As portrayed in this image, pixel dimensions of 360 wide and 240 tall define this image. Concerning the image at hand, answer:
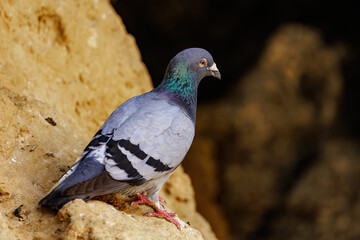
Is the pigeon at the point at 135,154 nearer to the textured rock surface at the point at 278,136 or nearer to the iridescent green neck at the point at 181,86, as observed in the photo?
the iridescent green neck at the point at 181,86

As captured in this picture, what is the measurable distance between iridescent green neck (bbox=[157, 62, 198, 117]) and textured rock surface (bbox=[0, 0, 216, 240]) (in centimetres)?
82

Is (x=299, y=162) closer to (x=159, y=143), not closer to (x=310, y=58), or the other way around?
(x=310, y=58)

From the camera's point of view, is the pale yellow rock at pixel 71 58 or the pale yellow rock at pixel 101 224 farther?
the pale yellow rock at pixel 71 58

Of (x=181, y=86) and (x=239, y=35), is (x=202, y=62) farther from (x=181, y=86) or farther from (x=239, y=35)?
(x=239, y=35)

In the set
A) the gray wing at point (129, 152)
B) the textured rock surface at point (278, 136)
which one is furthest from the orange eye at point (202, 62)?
the textured rock surface at point (278, 136)

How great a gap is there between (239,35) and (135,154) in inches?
244

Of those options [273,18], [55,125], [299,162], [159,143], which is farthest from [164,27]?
[159,143]

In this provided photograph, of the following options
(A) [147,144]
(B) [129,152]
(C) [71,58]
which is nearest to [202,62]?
(A) [147,144]

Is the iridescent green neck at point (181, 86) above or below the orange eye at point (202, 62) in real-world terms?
below

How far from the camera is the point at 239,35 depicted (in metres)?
8.78

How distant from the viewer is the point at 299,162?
862 cm

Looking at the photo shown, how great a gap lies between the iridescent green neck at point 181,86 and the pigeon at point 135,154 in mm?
29

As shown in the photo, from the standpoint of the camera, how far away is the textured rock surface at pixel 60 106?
8.89ft

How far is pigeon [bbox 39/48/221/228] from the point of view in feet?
9.24
